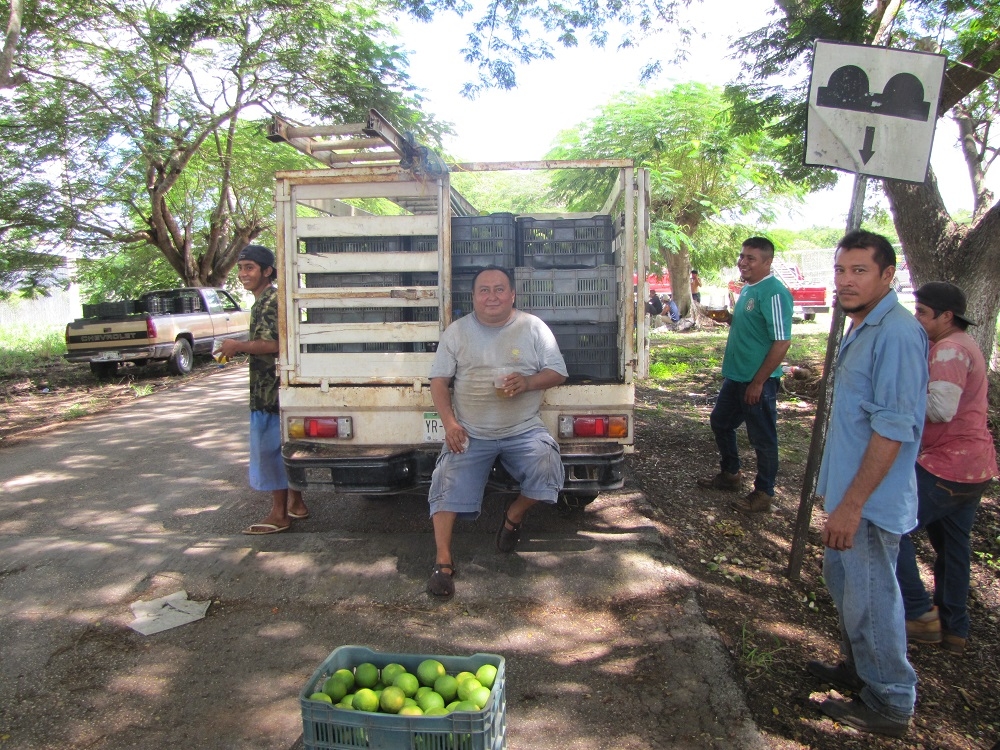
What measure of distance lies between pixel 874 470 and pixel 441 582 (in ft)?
7.40

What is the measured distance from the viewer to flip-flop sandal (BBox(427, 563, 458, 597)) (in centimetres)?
379

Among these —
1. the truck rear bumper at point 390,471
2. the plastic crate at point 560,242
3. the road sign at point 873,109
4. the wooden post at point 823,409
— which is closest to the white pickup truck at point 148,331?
the truck rear bumper at point 390,471

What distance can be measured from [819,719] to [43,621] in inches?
147

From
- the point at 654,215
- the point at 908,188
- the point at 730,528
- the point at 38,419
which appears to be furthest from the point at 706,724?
the point at 654,215

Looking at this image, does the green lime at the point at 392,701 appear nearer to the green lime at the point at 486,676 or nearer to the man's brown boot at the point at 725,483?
the green lime at the point at 486,676

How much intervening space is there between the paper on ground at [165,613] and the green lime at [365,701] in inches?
74.7

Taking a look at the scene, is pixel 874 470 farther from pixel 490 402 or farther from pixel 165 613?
pixel 165 613

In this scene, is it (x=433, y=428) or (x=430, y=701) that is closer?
(x=430, y=701)

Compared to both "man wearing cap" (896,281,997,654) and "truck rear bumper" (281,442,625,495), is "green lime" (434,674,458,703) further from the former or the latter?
"man wearing cap" (896,281,997,654)

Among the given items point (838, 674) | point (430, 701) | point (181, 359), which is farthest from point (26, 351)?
point (838, 674)

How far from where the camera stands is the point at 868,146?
11.5 feet

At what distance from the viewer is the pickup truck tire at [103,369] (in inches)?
524

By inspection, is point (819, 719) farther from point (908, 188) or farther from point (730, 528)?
point (908, 188)

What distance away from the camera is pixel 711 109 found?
15.5 metres
